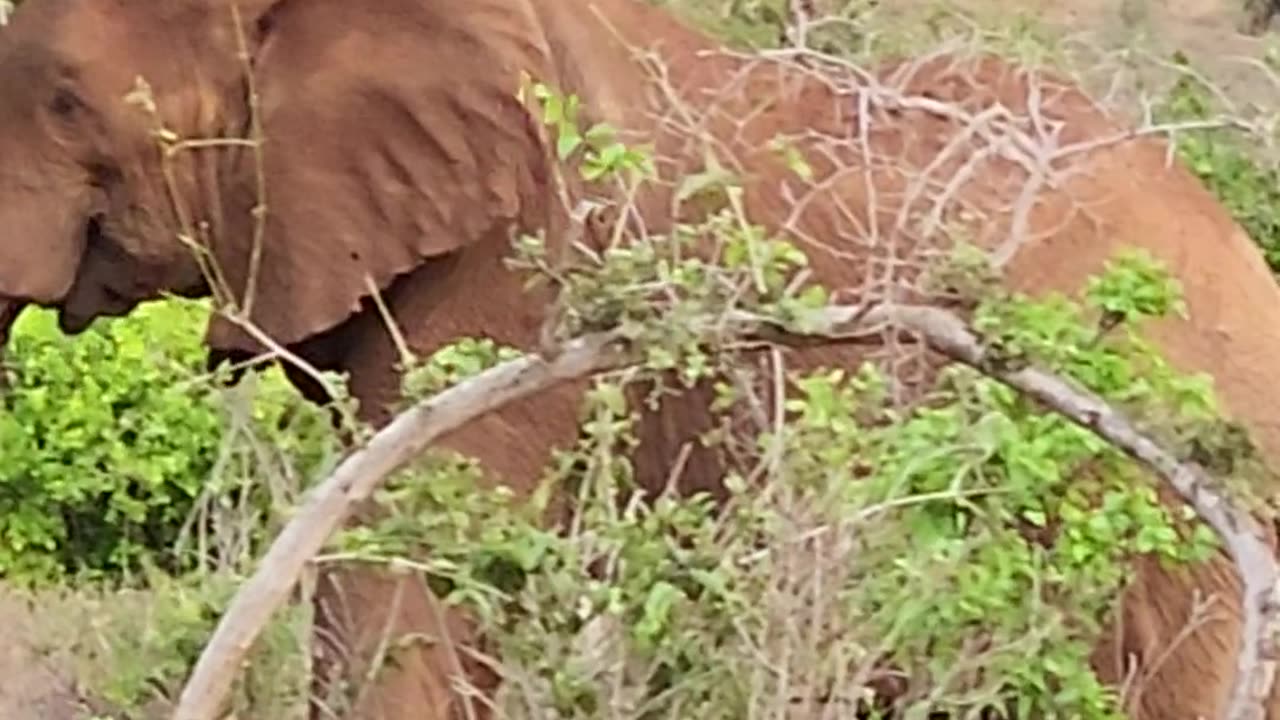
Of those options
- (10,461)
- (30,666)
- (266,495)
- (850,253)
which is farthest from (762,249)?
(10,461)

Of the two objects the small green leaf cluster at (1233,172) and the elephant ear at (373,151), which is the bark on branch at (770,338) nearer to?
the elephant ear at (373,151)

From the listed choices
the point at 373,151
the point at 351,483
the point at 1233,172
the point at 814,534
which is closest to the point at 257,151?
the point at 373,151

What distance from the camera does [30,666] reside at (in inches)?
203

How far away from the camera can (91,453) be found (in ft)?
19.8

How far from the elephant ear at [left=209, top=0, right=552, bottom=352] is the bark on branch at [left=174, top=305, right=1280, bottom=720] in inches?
31.3

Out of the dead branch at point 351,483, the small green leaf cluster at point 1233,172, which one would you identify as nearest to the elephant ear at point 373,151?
the dead branch at point 351,483

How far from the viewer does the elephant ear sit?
3422 mm

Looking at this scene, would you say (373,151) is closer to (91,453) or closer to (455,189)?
(455,189)

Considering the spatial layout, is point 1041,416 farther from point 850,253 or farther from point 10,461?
point 10,461

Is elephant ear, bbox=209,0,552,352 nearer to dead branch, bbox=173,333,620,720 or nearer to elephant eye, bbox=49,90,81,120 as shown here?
elephant eye, bbox=49,90,81,120

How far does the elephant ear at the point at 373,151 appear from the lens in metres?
3.42

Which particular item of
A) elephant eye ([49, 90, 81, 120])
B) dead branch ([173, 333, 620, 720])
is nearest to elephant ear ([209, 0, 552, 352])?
elephant eye ([49, 90, 81, 120])

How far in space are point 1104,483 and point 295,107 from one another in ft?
3.20

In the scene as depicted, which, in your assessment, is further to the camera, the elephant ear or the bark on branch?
the elephant ear
